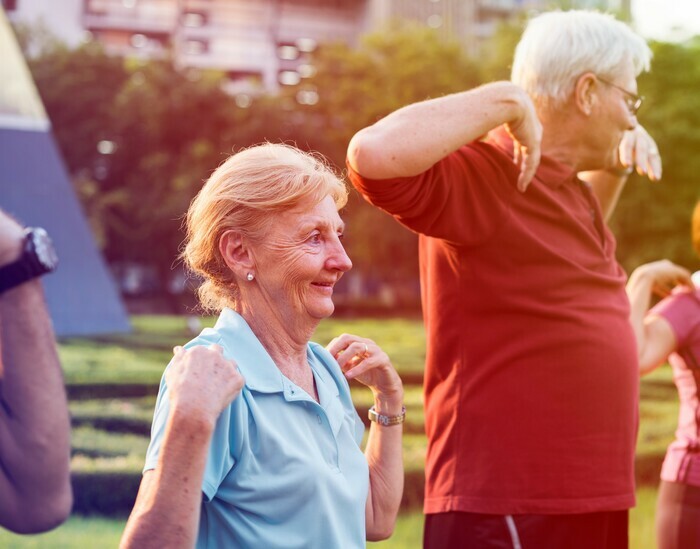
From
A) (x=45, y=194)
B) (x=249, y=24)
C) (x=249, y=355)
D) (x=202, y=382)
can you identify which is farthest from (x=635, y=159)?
(x=249, y=24)

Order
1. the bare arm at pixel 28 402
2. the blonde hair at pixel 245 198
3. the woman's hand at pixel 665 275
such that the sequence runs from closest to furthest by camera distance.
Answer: the bare arm at pixel 28 402 → the blonde hair at pixel 245 198 → the woman's hand at pixel 665 275

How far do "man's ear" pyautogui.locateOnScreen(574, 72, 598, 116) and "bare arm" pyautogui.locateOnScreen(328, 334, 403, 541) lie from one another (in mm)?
934

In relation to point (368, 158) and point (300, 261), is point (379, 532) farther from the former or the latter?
point (368, 158)

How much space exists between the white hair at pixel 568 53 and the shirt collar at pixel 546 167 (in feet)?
0.58

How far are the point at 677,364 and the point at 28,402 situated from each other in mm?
2575

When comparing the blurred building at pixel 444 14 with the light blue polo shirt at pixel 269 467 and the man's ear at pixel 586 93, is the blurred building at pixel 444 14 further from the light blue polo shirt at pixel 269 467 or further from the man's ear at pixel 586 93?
the light blue polo shirt at pixel 269 467

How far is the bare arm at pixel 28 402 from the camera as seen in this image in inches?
54.6

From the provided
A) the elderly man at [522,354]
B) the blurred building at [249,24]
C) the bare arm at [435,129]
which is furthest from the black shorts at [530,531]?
the blurred building at [249,24]

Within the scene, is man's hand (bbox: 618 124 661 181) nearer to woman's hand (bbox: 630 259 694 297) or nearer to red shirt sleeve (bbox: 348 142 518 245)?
woman's hand (bbox: 630 259 694 297)

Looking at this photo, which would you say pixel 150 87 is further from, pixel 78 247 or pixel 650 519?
pixel 650 519

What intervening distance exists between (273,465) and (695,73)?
87.7 ft

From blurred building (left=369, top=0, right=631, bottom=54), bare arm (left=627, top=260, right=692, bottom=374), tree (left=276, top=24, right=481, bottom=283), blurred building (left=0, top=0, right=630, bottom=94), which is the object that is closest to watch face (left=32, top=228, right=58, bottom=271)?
bare arm (left=627, top=260, right=692, bottom=374)

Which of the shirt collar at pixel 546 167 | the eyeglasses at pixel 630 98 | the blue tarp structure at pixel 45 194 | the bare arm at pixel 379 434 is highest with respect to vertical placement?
the eyeglasses at pixel 630 98

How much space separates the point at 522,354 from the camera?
2506mm
